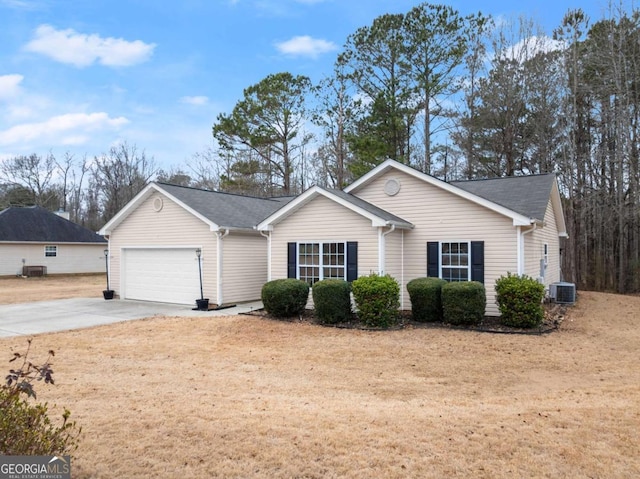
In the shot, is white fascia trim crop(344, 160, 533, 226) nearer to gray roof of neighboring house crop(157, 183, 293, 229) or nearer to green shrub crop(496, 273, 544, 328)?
green shrub crop(496, 273, 544, 328)

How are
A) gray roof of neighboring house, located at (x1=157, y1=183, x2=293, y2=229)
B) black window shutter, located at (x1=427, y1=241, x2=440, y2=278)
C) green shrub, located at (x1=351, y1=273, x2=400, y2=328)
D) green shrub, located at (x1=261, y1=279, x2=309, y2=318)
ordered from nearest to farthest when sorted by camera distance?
green shrub, located at (x1=351, y1=273, x2=400, y2=328) → green shrub, located at (x1=261, y1=279, x2=309, y2=318) → black window shutter, located at (x1=427, y1=241, x2=440, y2=278) → gray roof of neighboring house, located at (x1=157, y1=183, x2=293, y2=229)

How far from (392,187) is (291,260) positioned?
3732 millimetres

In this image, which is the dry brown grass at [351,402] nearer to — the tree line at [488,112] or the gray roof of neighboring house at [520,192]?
the gray roof of neighboring house at [520,192]

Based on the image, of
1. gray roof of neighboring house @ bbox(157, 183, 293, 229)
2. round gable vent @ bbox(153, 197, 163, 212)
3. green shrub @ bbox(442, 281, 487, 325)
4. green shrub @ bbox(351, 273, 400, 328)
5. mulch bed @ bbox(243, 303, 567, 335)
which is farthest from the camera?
round gable vent @ bbox(153, 197, 163, 212)

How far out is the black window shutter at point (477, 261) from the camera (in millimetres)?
11297

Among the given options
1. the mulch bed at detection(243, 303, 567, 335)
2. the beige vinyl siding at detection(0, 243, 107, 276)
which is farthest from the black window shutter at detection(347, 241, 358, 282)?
the beige vinyl siding at detection(0, 243, 107, 276)

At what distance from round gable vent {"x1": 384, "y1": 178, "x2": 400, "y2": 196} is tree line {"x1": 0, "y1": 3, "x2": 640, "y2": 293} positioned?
34.2 ft

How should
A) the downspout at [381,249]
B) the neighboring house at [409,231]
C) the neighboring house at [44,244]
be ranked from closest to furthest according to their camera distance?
the neighboring house at [409,231] < the downspout at [381,249] < the neighboring house at [44,244]

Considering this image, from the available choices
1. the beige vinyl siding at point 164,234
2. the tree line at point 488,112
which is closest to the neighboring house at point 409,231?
the beige vinyl siding at point 164,234

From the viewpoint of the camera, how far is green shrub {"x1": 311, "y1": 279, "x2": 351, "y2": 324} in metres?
10.5

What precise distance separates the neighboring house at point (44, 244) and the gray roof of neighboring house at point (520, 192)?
26927mm

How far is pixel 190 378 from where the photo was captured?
623 cm

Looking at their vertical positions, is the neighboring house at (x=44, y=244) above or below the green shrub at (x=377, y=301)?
→ above

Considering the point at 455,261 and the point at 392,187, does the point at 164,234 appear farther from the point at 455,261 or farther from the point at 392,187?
the point at 455,261
